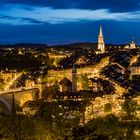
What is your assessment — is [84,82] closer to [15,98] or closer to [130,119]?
[15,98]

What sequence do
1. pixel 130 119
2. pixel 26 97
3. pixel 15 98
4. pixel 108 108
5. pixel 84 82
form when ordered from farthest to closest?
pixel 84 82 → pixel 26 97 → pixel 15 98 → pixel 108 108 → pixel 130 119

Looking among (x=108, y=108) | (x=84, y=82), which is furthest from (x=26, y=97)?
(x=108, y=108)

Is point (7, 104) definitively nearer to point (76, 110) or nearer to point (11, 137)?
point (76, 110)

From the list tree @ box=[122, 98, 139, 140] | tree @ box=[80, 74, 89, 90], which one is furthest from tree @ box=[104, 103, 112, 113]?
tree @ box=[80, 74, 89, 90]

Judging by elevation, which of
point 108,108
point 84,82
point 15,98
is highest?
point 84,82

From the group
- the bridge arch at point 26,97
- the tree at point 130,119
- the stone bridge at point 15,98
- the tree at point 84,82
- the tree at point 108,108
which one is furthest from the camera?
the tree at point 84,82

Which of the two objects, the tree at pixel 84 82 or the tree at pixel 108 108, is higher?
the tree at pixel 84 82

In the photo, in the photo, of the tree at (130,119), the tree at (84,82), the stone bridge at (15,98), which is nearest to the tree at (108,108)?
the tree at (130,119)

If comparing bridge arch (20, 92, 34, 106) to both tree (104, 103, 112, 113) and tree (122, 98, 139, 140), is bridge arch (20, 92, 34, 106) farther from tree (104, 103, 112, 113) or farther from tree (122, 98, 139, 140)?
tree (122, 98, 139, 140)

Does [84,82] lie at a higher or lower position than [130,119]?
higher

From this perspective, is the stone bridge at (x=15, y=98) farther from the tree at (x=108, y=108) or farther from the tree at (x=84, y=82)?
the tree at (x=108, y=108)
